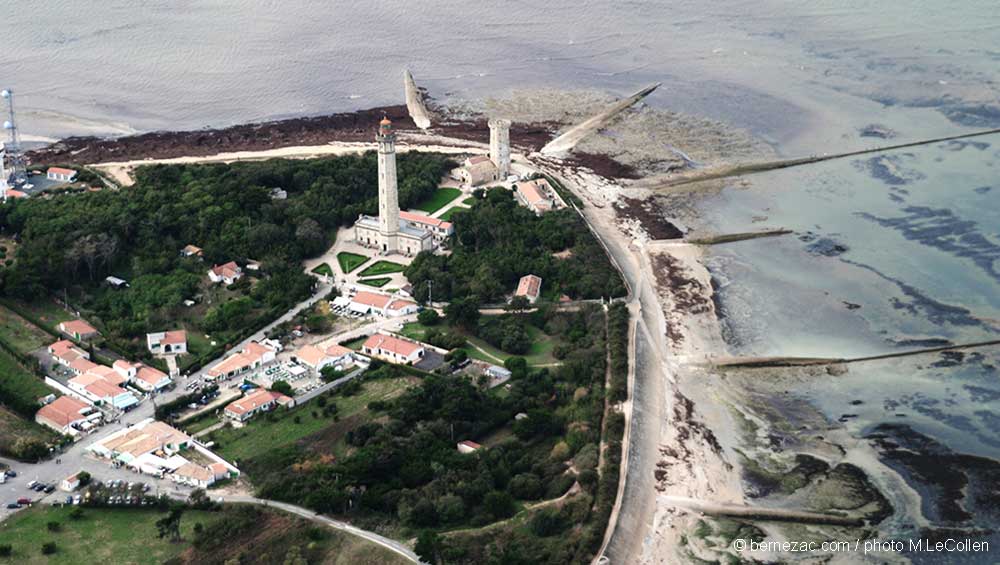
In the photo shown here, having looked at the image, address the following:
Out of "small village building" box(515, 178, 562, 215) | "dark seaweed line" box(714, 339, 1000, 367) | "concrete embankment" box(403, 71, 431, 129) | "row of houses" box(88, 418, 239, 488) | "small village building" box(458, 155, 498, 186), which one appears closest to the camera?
"row of houses" box(88, 418, 239, 488)

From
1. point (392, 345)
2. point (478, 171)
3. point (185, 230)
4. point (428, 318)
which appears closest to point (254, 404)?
point (392, 345)

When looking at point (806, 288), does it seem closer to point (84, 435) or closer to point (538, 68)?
point (84, 435)

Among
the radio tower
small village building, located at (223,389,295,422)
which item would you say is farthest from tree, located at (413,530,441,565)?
the radio tower

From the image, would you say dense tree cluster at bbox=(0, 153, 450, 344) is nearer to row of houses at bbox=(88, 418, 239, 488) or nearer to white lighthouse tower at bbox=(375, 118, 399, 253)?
white lighthouse tower at bbox=(375, 118, 399, 253)

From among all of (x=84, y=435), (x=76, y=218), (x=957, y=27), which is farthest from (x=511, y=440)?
(x=957, y=27)

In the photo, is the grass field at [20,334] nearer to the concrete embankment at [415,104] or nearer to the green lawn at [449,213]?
the green lawn at [449,213]

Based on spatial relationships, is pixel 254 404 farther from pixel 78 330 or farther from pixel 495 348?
pixel 495 348
